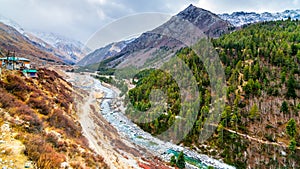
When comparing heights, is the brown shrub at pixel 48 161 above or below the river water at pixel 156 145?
above

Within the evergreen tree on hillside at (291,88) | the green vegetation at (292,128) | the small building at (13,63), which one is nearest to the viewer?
the small building at (13,63)

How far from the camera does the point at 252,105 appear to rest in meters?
43.8

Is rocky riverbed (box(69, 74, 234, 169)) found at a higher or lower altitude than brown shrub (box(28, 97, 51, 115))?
lower

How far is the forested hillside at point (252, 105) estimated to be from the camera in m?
35.5

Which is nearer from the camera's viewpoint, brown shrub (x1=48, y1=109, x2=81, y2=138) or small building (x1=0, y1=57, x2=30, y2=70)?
brown shrub (x1=48, y1=109, x2=81, y2=138)

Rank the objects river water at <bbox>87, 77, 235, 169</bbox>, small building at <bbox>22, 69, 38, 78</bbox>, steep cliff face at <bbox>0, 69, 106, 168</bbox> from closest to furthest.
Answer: steep cliff face at <bbox>0, 69, 106, 168</bbox>, small building at <bbox>22, 69, 38, 78</bbox>, river water at <bbox>87, 77, 235, 169</bbox>

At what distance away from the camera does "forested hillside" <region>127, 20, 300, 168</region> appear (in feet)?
116

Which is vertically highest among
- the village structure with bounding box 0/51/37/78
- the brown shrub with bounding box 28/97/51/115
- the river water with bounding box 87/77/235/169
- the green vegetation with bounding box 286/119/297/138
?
the village structure with bounding box 0/51/37/78

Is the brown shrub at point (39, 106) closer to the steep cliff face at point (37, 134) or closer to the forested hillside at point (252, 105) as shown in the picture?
the steep cliff face at point (37, 134)

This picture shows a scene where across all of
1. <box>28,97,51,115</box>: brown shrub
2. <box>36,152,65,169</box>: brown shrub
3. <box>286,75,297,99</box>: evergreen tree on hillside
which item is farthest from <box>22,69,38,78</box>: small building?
<box>286,75,297,99</box>: evergreen tree on hillside

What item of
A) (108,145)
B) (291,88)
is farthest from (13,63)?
(291,88)

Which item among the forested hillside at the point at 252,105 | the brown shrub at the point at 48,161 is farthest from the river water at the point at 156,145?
the brown shrub at the point at 48,161

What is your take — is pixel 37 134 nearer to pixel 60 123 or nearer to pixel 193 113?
pixel 60 123

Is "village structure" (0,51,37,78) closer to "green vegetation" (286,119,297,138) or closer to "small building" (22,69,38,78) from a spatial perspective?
"small building" (22,69,38,78)
